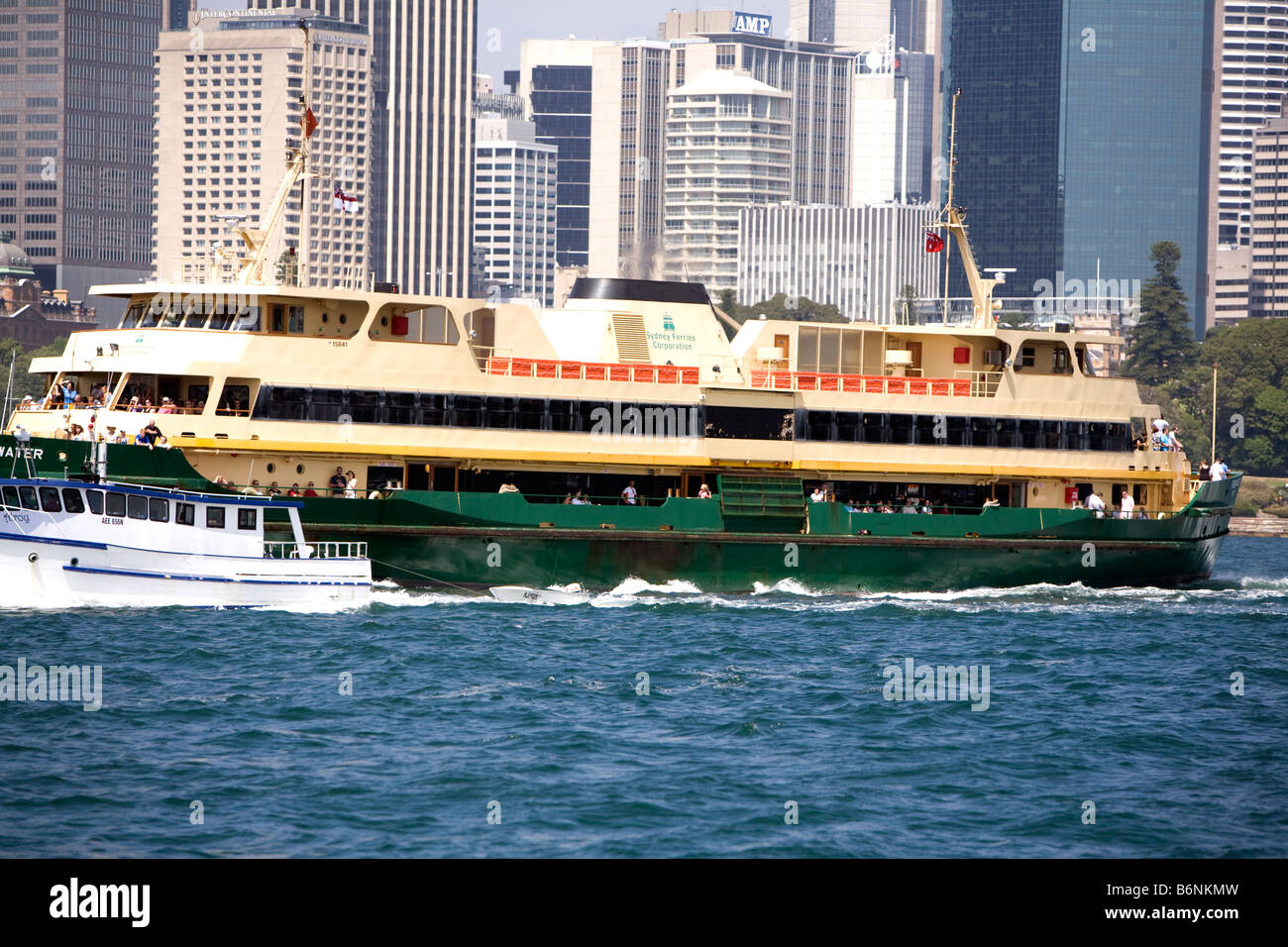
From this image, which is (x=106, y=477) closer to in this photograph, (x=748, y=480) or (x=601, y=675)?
(x=601, y=675)

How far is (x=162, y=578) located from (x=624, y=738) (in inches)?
508

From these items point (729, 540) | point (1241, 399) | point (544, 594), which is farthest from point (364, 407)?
point (1241, 399)

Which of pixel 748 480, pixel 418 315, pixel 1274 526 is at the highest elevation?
pixel 418 315

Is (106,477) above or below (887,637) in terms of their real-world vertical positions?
above

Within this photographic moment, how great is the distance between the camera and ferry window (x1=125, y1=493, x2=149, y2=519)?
34.1 m

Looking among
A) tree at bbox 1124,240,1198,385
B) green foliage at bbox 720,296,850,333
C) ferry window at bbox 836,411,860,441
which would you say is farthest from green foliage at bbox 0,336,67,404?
ferry window at bbox 836,411,860,441

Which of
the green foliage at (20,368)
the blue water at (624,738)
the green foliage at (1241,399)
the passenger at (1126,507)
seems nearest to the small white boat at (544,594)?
the blue water at (624,738)

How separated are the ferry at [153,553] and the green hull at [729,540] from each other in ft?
4.84

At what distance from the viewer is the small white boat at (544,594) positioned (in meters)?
39.2

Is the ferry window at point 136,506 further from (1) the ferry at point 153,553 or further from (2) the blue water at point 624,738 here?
(2) the blue water at point 624,738

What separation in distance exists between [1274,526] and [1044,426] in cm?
8044

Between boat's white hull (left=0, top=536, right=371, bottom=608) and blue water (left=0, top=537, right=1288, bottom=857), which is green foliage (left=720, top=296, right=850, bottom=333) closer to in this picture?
boat's white hull (left=0, top=536, right=371, bottom=608)
